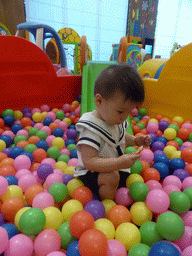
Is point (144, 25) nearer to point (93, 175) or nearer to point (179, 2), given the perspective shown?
point (179, 2)

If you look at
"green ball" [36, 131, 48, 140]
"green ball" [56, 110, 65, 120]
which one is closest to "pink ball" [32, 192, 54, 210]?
"green ball" [36, 131, 48, 140]

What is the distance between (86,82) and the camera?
5.29ft

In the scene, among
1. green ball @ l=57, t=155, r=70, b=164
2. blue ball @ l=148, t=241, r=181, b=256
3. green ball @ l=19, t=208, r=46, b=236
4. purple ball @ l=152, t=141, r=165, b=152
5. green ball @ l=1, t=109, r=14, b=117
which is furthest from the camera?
green ball @ l=1, t=109, r=14, b=117

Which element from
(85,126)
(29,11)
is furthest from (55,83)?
(29,11)

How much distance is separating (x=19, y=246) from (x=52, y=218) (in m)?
0.13

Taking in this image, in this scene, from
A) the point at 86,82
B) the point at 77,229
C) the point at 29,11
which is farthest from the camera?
the point at 29,11

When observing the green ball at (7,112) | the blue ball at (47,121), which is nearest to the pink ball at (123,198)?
the blue ball at (47,121)

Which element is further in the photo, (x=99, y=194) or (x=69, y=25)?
(x=69, y=25)

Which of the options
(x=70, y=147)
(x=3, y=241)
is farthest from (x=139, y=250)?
(x=70, y=147)

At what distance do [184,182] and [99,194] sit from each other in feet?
1.23

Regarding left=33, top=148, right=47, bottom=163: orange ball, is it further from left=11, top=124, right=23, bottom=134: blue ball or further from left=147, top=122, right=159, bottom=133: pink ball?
left=147, top=122, right=159, bottom=133: pink ball

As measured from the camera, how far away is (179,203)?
0.72 metres

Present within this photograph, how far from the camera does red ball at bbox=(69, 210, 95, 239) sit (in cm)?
60

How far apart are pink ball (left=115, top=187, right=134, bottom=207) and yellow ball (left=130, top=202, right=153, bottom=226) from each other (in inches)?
2.6
